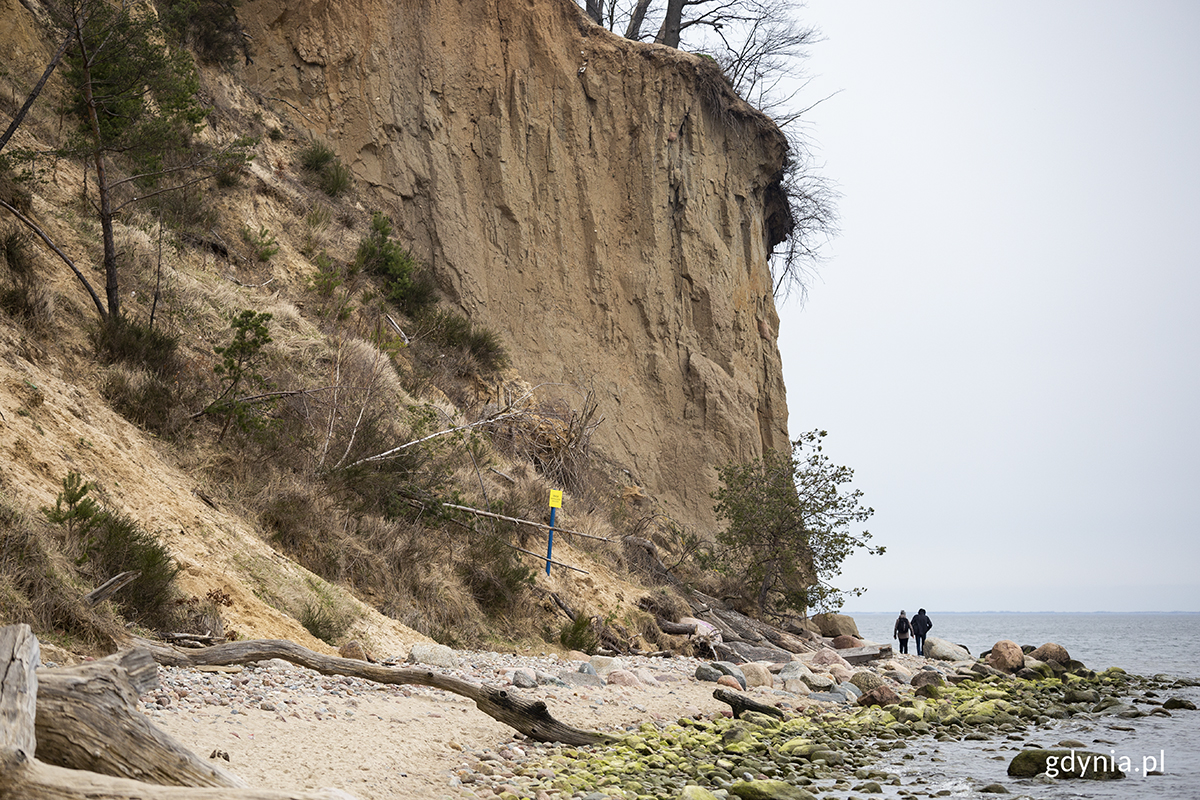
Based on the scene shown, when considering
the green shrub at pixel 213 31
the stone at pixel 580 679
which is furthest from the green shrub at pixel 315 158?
the stone at pixel 580 679

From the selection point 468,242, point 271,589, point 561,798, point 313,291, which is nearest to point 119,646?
point 271,589

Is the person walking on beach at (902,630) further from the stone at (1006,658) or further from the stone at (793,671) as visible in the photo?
the stone at (793,671)

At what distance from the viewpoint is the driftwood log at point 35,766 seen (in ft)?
7.38

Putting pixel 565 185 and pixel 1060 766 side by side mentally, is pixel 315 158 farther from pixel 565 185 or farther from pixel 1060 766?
pixel 1060 766

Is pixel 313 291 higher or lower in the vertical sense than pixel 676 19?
lower

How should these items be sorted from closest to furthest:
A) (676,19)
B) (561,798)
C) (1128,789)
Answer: (561,798) → (1128,789) → (676,19)

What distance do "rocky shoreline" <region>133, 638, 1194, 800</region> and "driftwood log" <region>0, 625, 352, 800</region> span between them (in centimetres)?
150

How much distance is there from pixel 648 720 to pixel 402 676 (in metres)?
2.36

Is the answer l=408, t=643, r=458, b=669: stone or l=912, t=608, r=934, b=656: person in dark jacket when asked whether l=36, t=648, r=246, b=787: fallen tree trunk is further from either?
l=912, t=608, r=934, b=656: person in dark jacket

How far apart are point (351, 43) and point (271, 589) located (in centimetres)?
1449

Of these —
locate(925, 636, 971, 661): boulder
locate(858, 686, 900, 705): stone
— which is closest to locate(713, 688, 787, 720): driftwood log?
locate(858, 686, 900, 705): stone

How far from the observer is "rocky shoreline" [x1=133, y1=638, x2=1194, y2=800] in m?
4.88

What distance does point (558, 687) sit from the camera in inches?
307

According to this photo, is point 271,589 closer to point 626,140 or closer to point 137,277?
point 137,277
